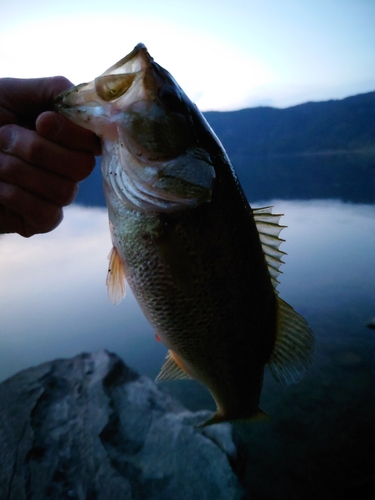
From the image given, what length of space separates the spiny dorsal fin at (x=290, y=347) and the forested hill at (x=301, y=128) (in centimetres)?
9244

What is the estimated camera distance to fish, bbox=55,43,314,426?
3.98 feet

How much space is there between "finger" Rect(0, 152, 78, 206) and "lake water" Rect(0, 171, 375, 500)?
11.5ft

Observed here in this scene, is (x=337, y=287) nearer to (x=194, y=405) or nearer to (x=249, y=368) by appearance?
(x=194, y=405)

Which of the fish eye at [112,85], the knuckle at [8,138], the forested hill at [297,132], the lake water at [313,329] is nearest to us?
the fish eye at [112,85]

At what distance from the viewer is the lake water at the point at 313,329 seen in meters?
4.27

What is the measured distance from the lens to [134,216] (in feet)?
4.31

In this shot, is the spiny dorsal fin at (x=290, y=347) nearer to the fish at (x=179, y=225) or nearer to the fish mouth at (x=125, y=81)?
the fish at (x=179, y=225)

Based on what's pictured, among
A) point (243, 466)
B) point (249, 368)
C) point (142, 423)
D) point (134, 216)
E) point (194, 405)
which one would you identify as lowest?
point (194, 405)

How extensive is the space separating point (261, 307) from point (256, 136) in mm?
126402

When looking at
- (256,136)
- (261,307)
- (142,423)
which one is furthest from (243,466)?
(256,136)

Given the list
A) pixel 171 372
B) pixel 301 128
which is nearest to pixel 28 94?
pixel 171 372

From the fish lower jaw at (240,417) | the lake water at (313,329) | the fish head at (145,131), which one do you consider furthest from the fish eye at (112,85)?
the lake water at (313,329)

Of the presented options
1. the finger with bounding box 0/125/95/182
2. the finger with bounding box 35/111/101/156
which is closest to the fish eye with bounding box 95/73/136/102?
the finger with bounding box 35/111/101/156

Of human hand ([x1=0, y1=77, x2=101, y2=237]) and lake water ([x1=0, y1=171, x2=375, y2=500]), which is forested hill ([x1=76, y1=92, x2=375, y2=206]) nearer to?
lake water ([x1=0, y1=171, x2=375, y2=500])
